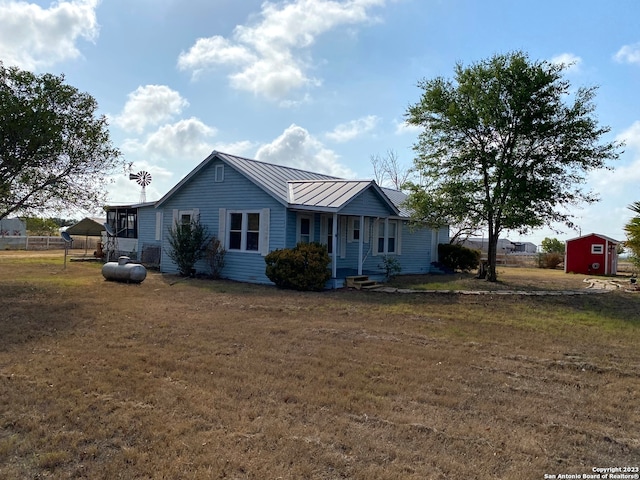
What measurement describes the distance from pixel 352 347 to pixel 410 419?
2.66 meters

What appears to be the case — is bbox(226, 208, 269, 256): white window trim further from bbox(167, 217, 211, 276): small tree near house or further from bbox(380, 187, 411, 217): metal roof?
bbox(380, 187, 411, 217): metal roof

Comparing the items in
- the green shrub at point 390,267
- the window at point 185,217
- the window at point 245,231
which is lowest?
the green shrub at point 390,267

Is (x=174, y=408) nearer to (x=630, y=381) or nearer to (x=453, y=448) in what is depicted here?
(x=453, y=448)

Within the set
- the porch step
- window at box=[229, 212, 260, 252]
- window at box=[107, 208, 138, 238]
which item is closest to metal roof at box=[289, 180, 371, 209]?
window at box=[229, 212, 260, 252]

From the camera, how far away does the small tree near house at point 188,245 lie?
16000mm

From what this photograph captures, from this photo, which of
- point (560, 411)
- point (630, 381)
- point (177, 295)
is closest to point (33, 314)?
point (177, 295)

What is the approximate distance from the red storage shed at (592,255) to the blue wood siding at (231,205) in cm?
1851

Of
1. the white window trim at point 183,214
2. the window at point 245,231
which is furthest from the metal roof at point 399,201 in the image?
the white window trim at point 183,214

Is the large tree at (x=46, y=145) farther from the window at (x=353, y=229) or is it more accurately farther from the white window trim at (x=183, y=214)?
the window at (x=353, y=229)

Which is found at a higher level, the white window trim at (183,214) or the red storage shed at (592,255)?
the white window trim at (183,214)

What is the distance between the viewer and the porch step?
572 inches

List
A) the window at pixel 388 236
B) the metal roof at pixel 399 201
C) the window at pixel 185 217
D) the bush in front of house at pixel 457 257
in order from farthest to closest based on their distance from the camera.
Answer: the bush in front of house at pixel 457 257 → the metal roof at pixel 399 201 → the window at pixel 388 236 → the window at pixel 185 217

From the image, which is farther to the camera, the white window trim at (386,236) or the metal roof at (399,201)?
the metal roof at (399,201)

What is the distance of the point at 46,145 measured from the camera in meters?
12.6
